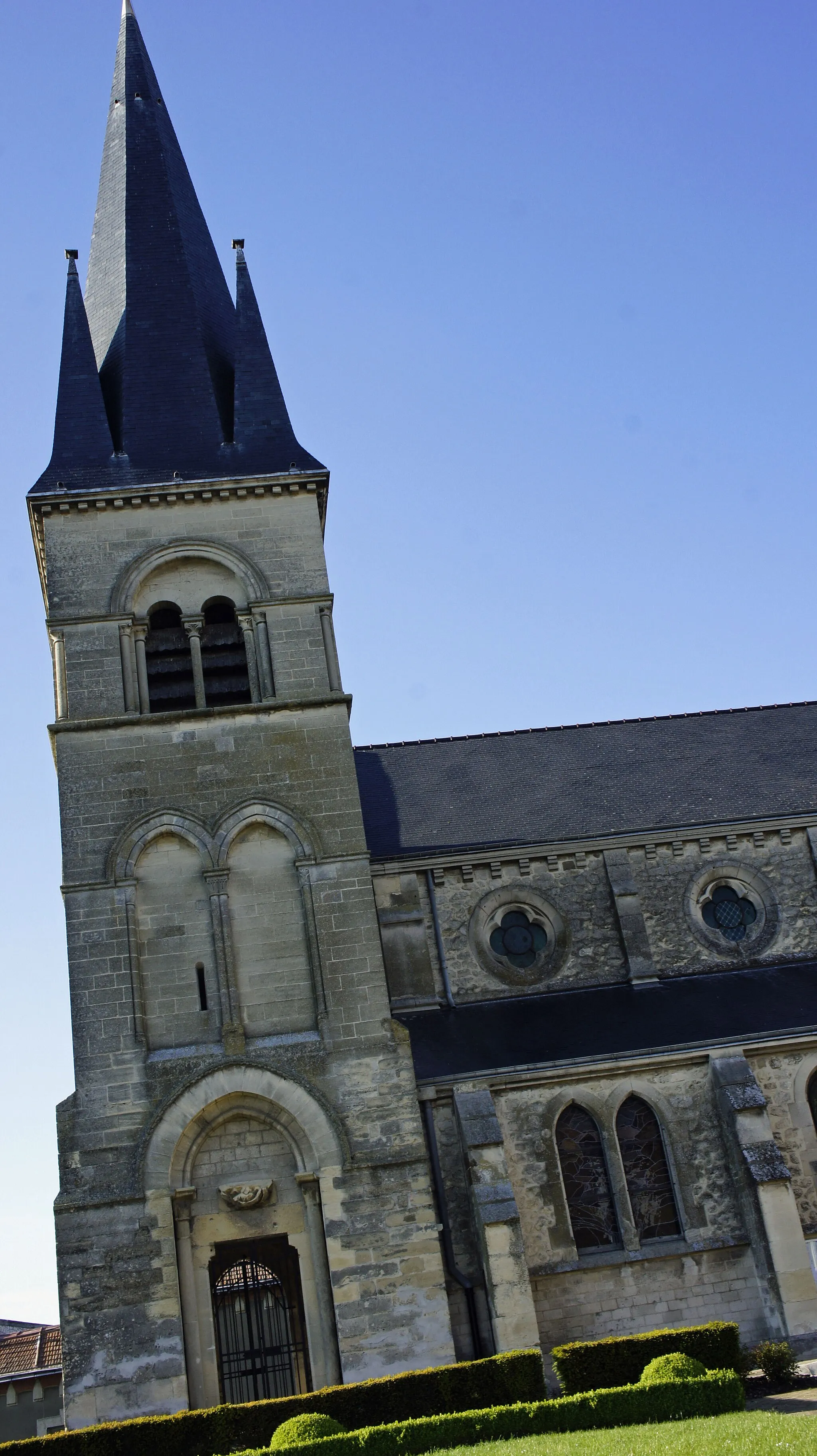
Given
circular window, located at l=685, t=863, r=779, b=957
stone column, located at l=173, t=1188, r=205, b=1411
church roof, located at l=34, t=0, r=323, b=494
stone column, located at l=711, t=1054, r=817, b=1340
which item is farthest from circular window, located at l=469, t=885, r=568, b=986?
church roof, located at l=34, t=0, r=323, b=494

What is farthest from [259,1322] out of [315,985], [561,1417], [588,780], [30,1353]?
[30,1353]

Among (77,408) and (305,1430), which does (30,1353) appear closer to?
(305,1430)

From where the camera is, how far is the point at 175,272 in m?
24.7

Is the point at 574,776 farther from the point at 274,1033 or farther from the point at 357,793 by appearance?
the point at 274,1033

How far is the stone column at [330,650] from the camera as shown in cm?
2069

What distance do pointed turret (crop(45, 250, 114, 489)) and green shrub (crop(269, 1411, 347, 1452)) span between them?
14.1 metres

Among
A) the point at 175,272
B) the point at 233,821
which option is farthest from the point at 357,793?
the point at 175,272

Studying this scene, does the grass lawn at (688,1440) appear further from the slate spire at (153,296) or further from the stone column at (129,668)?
the slate spire at (153,296)

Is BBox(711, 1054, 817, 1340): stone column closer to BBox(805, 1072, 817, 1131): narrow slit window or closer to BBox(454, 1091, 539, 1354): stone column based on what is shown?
BBox(805, 1072, 817, 1131): narrow slit window

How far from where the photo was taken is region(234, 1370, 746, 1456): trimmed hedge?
1318cm

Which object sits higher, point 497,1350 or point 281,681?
point 281,681

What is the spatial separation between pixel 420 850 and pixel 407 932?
1.50 meters

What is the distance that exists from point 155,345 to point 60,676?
6852 mm

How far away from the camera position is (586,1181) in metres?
19.4
